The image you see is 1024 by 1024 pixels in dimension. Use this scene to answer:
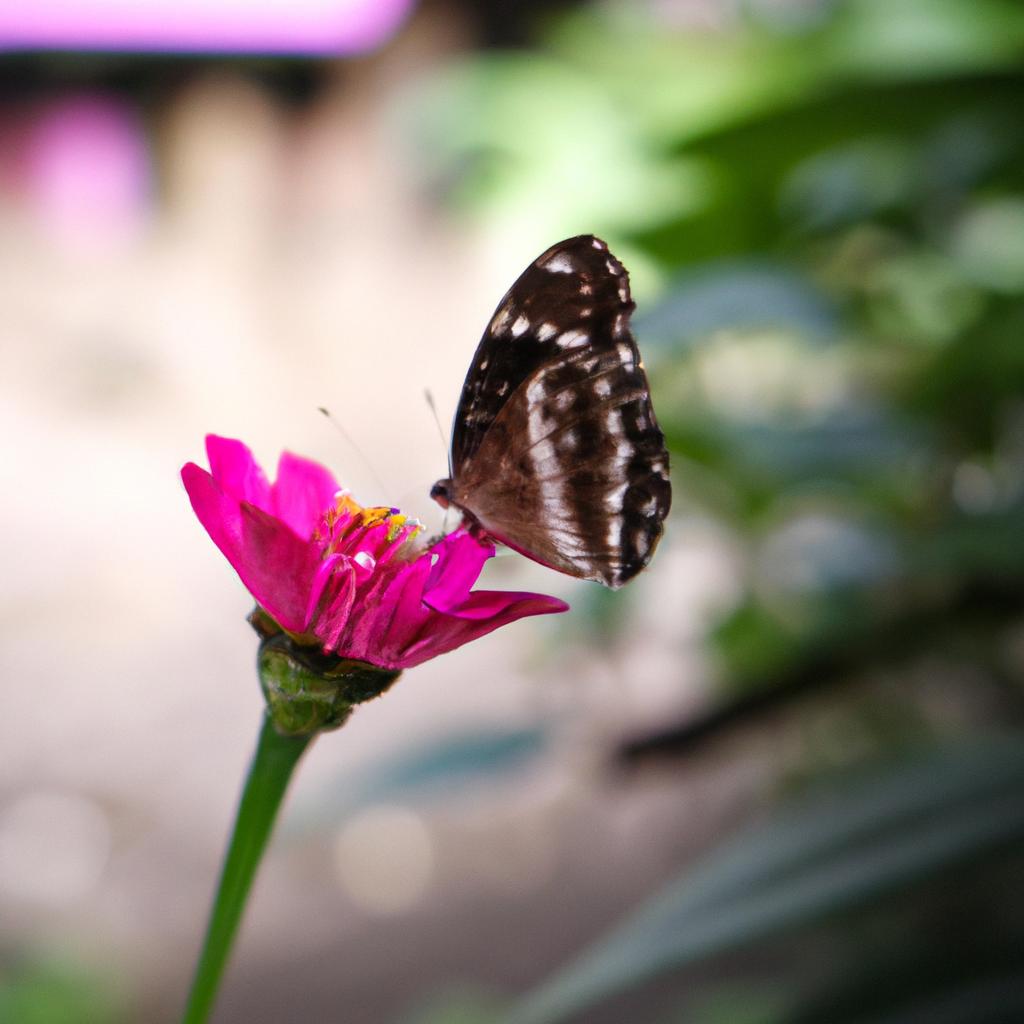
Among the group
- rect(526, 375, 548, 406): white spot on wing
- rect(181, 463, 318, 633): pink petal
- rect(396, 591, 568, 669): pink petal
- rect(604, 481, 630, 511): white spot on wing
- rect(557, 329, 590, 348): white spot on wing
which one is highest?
rect(557, 329, 590, 348): white spot on wing

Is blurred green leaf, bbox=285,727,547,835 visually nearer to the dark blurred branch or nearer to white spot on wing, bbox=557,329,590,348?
the dark blurred branch

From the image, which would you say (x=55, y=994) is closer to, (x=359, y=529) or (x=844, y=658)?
(x=844, y=658)

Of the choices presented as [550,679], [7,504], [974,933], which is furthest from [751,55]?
[7,504]

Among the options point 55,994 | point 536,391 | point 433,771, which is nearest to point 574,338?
point 536,391

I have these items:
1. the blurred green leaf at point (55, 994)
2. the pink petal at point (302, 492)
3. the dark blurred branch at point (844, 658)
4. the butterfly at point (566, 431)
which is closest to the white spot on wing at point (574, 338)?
the butterfly at point (566, 431)

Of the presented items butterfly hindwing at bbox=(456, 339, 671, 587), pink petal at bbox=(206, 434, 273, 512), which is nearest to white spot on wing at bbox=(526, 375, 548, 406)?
butterfly hindwing at bbox=(456, 339, 671, 587)
